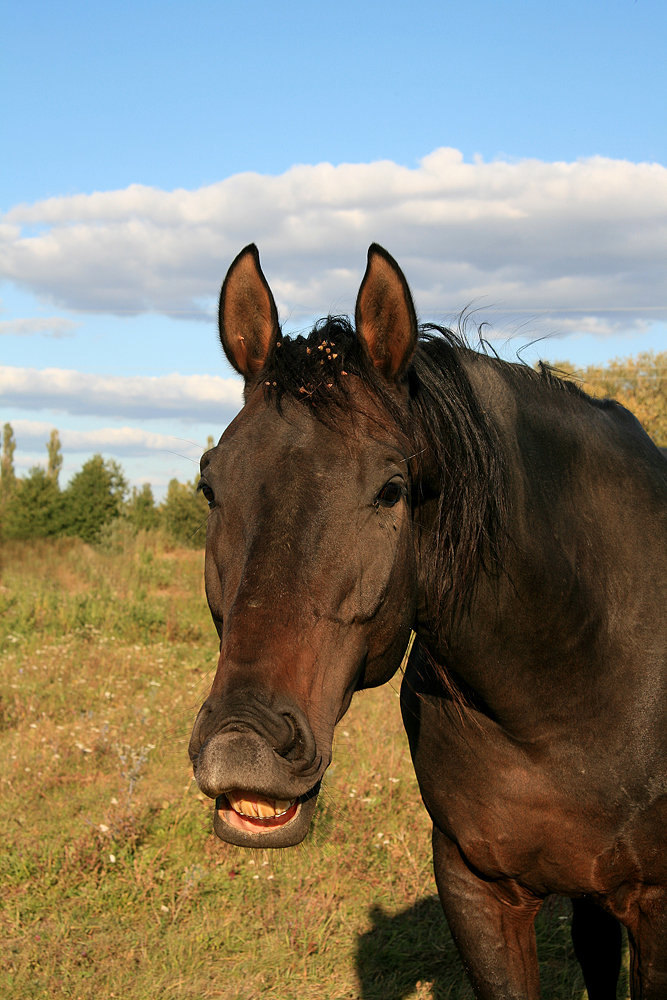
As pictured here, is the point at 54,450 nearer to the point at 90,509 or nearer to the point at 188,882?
the point at 90,509

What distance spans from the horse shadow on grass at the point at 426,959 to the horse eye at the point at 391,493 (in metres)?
2.88

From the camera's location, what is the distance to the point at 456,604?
2646mm

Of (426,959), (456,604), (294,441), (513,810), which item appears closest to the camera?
(294,441)

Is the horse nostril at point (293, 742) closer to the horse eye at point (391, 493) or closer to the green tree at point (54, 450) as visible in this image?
the horse eye at point (391, 493)

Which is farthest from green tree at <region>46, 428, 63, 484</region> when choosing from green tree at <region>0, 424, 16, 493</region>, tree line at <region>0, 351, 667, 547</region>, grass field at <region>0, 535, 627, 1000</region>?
grass field at <region>0, 535, 627, 1000</region>

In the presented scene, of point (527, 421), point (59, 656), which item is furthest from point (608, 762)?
point (59, 656)

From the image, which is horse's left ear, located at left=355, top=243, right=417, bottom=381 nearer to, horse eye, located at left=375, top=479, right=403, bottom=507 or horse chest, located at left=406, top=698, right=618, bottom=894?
horse eye, located at left=375, top=479, right=403, bottom=507

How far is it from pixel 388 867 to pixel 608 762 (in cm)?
306

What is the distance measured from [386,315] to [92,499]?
21.5m

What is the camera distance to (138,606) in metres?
12.4

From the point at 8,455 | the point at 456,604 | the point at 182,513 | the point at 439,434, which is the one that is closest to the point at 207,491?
the point at 439,434

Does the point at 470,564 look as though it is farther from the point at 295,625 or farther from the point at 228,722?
the point at 228,722

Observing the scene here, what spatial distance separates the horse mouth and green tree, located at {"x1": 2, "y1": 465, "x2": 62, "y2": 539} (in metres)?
21.4

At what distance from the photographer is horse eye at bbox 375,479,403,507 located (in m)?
2.27
